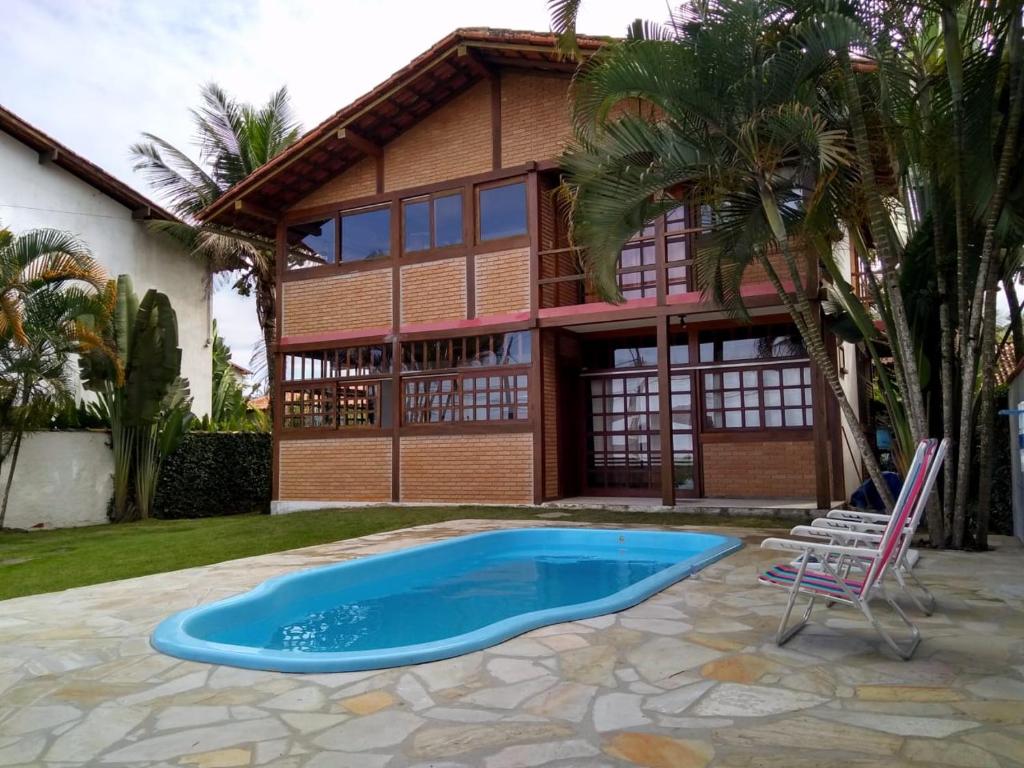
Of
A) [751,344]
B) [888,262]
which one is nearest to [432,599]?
[888,262]

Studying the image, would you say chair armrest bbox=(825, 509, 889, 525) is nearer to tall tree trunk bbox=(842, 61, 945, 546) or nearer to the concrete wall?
tall tree trunk bbox=(842, 61, 945, 546)

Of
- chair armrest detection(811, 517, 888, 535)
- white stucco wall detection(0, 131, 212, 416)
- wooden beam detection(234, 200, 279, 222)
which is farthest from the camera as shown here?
white stucco wall detection(0, 131, 212, 416)

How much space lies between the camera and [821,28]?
6.58 m

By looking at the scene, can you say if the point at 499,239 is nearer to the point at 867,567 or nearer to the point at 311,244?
the point at 311,244

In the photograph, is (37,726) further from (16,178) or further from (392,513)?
(16,178)

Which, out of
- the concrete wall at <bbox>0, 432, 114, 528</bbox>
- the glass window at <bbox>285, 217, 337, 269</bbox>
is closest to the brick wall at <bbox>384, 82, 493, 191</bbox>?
the glass window at <bbox>285, 217, 337, 269</bbox>

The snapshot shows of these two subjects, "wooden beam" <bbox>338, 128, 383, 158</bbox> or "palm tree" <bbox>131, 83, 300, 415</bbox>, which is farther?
"palm tree" <bbox>131, 83, 300, 415</bbox>

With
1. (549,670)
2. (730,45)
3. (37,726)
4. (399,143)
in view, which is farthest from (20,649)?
(399,143)

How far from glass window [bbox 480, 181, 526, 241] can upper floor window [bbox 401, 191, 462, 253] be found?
50 centimetres

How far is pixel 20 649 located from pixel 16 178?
15495 mm

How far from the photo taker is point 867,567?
4156mm

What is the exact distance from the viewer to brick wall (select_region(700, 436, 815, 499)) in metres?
12.3

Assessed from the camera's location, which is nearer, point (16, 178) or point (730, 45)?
point (730, 45)

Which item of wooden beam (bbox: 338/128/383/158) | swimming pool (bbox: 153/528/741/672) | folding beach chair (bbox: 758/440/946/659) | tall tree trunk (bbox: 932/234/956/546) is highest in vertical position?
wooden beam (bbox: 338/128/383/158)
